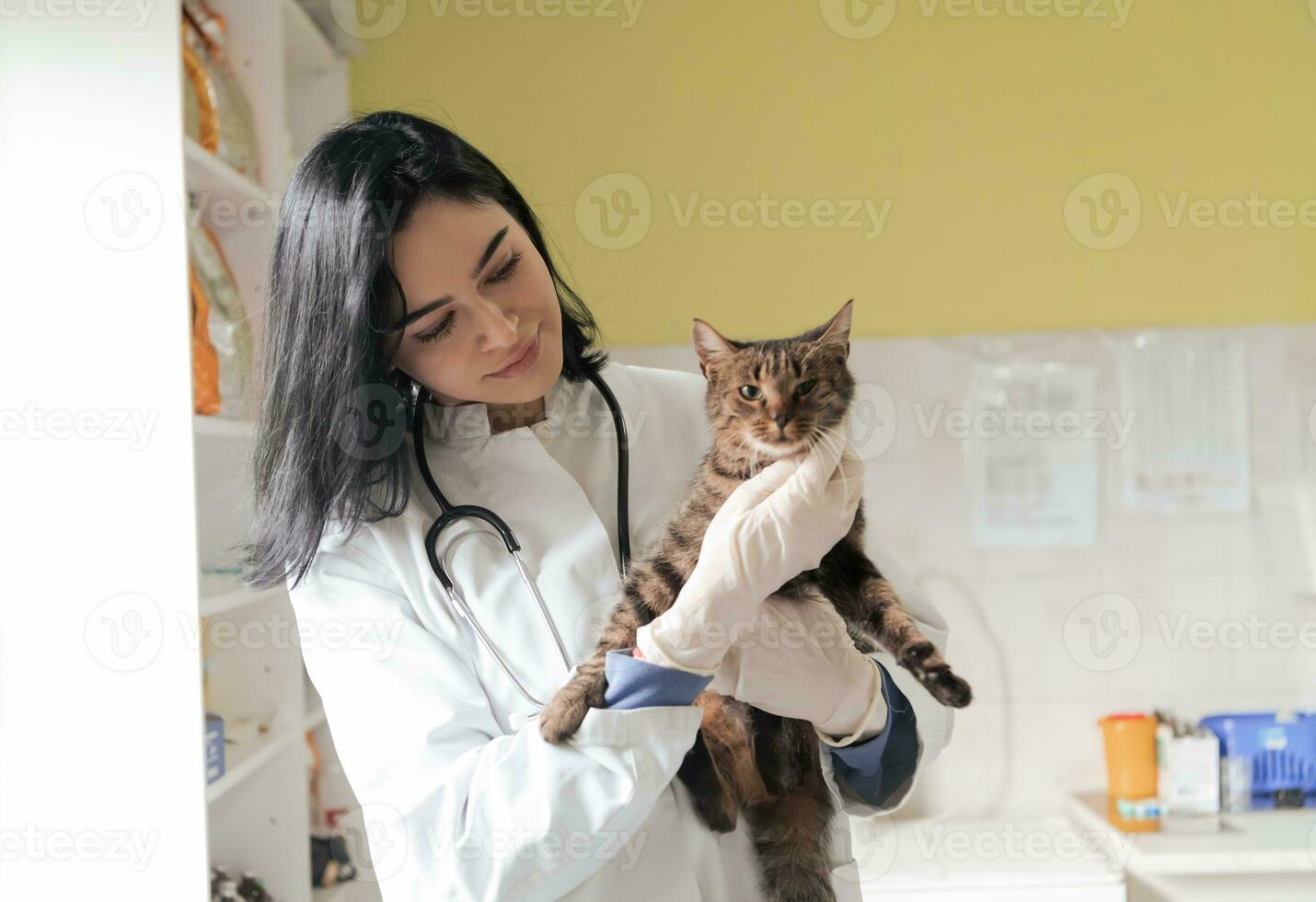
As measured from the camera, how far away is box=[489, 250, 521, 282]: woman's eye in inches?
42.8

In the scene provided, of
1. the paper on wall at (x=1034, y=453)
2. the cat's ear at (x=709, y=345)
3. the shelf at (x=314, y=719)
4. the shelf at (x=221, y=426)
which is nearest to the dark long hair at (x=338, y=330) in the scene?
the cat's ear at (x=709, y=345)

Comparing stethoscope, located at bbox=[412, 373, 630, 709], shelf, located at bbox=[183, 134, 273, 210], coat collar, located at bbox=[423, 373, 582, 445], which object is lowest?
stethoscope, located at bbox=[412, 373, 630, 709]

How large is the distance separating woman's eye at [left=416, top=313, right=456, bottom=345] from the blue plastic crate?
235 centimetres

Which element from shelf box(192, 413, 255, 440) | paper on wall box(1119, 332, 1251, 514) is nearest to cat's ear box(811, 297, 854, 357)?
shelf box(192, 413, 255, 440)

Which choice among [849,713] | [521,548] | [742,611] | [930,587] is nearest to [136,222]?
[521,548]

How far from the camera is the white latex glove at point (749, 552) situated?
0.95 meters

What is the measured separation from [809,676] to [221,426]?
118 centimetres

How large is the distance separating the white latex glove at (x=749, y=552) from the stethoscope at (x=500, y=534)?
0.15 m

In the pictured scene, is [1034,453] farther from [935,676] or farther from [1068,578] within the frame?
[935,676]

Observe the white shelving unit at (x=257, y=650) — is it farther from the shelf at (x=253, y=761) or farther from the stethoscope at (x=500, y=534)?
the stethoscope at (x=500, y=534)

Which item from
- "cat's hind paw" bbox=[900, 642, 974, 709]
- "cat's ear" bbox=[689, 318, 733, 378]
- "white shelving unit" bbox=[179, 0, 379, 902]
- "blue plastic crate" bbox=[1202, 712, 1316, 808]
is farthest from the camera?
"blue plastic crate" bbox=[1202, 712, 1316, 808]

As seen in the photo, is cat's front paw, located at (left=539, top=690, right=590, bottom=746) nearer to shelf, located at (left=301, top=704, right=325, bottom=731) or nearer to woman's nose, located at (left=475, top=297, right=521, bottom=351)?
woman's nose, located at (left=475, top=297, right=521, bottom=351)

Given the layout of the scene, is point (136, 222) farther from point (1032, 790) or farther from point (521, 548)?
point (1032, 790)

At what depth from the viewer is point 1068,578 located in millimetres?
2643
